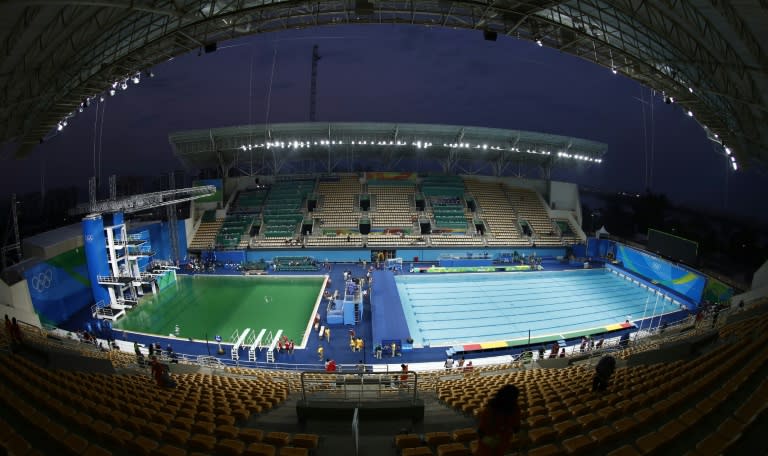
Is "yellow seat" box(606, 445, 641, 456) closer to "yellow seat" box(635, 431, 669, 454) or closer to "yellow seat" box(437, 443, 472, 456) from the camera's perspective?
"yellow seat" box(635, 431, 669, 454)

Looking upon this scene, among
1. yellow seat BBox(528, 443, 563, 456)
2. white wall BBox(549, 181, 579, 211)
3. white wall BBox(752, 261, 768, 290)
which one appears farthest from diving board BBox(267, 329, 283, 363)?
white wall BBox(549, 181, 579, 211)

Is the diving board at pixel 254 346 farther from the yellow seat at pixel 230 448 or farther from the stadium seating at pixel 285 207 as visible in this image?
the stadium seating at pixel 285 207

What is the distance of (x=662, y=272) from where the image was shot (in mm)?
23594

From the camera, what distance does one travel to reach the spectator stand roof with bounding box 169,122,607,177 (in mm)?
32562

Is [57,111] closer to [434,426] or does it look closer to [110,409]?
[110,409]

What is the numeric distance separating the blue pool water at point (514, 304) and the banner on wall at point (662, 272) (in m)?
1.29

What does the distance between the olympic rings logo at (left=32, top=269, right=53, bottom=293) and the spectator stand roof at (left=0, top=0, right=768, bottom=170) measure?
6.97m

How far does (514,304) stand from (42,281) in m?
26.7

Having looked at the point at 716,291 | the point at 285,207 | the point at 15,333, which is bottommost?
the point at 716,291

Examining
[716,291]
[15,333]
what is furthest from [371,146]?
[15,333]

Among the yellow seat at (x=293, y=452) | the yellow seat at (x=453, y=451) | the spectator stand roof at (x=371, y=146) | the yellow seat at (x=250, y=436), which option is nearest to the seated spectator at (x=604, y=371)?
the yellow seat at (x=453, y=451)

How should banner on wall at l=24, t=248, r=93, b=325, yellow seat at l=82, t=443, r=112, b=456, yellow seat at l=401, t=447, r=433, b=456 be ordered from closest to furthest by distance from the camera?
yellow seat at l=82, t=443, r=112, b=456
yellow seat at l=401, t=447, r=433, b=456
banner on wall at l=24, t=248, r=93, b=325

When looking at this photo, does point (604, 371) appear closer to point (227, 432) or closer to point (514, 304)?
point (227, 432)

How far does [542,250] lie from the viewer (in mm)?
31500
